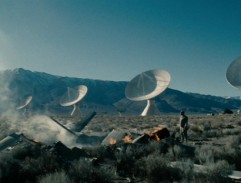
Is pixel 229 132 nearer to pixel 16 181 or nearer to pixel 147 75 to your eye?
pixel 16 181

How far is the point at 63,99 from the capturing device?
96625 millimetres

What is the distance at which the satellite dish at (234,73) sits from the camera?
56112 mm

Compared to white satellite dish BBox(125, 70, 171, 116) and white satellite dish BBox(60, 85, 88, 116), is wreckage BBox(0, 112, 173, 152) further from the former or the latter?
white satellite dish BBox(60, 85, 88, 116)

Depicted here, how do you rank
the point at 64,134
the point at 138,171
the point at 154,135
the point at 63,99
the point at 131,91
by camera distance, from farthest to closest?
the point at 63,99, the point at 131,91, the point at 64,134, the point at 154,135, the point at 138,171

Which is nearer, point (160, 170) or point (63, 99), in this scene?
point (160, 170)

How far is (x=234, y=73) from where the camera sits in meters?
57.1

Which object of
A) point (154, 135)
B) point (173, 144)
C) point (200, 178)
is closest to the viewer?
point (200, 178)

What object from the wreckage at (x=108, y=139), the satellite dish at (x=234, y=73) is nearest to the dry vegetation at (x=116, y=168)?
the wreckage at (x=108, y=139)

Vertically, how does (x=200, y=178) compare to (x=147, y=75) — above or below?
below

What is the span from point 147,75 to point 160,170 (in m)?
58.8

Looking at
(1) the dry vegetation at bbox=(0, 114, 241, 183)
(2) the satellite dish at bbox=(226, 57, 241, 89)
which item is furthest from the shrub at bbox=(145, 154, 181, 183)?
(2) the satellite dish at bbox=(226, 57, 241, 89)

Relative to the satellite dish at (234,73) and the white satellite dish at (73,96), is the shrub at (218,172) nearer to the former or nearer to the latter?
the satellite dish at (234,73)

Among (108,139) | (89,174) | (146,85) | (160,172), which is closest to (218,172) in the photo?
(160,172)

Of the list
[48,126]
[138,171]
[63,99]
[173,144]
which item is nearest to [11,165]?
[138,171]
